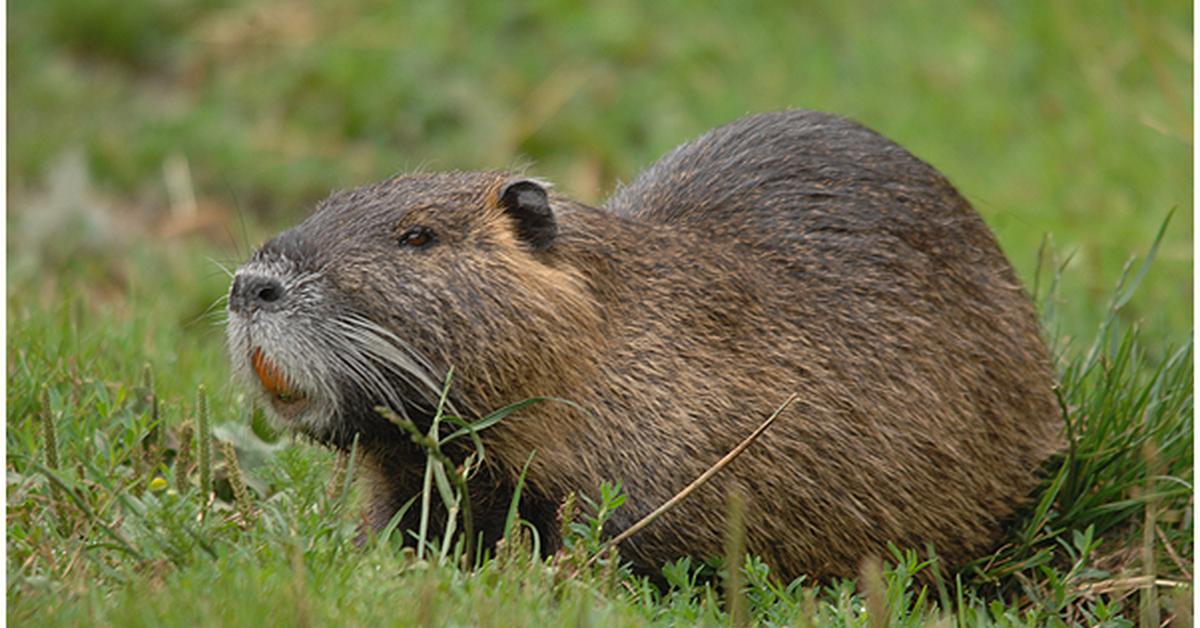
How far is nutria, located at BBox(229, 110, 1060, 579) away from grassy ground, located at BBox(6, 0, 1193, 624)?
0.45 feet

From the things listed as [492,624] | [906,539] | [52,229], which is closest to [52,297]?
[52,229]

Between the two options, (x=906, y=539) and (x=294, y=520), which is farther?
(x=906, y=539)

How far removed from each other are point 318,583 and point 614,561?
47 centimetres

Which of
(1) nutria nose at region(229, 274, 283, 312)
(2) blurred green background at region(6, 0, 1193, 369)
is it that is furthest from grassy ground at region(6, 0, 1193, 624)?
(1) nutria nose at region(229, 274, 283, 312)

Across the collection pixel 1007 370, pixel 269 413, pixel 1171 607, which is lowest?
pixel 1171 607

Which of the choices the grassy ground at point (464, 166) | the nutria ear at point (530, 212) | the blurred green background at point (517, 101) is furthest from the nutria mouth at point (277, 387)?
the blurred green background at point (517, 101)

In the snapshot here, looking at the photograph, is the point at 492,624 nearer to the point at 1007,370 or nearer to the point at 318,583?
the point at 318,583

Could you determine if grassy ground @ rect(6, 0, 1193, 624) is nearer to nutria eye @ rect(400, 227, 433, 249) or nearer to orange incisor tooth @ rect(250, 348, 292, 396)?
orange incisor tooth @ rect(250, 348, 292, 396)

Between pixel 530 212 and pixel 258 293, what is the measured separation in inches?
21.3

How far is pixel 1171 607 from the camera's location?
142 inches

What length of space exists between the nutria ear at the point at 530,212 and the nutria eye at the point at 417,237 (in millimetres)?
157

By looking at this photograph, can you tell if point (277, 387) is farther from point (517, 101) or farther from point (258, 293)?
point (517, 101)

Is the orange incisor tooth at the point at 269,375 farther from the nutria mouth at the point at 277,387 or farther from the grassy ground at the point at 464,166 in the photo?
the grassy ground at the point at 464,166

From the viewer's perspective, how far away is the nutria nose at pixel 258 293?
3084 mm
